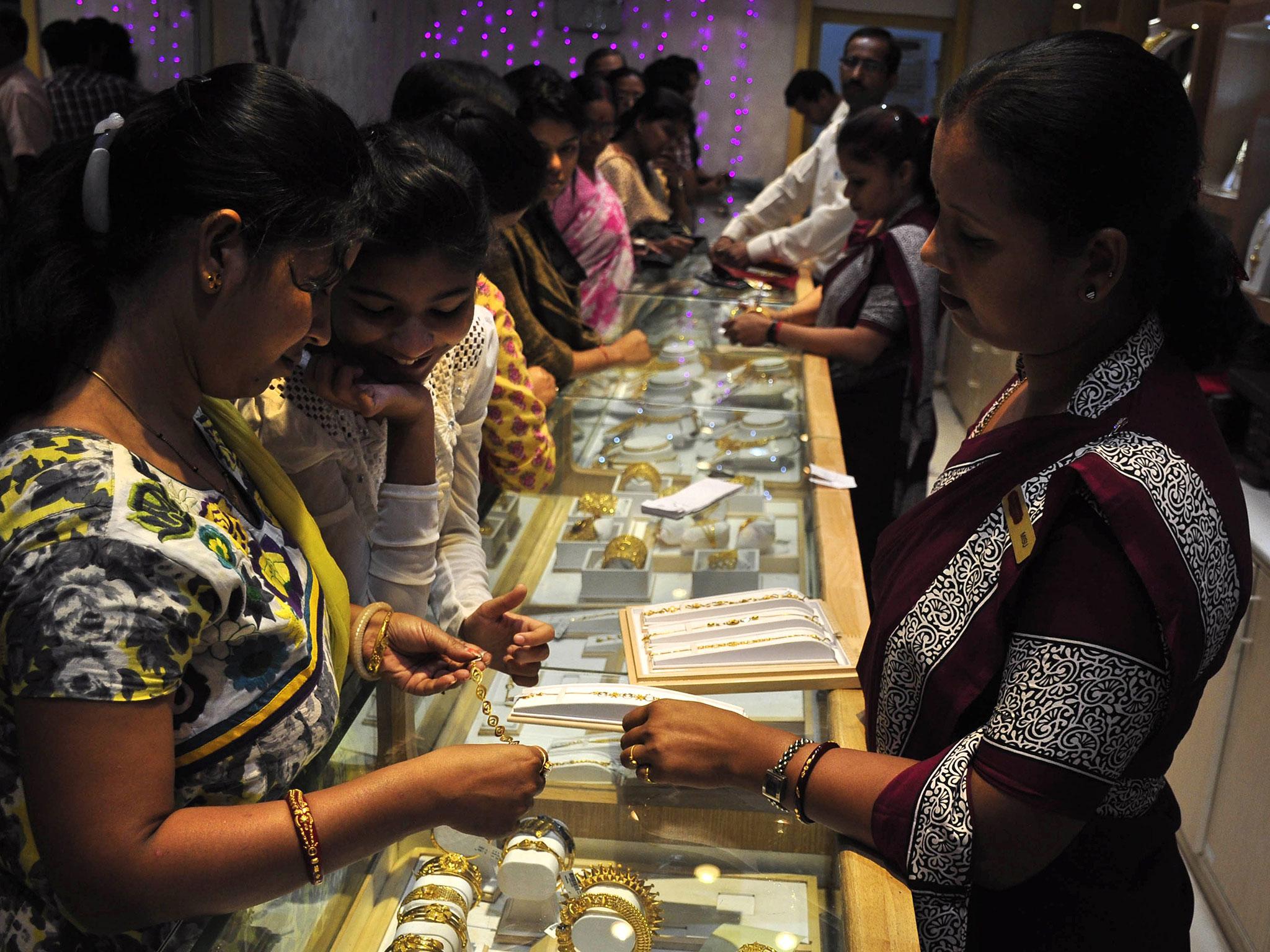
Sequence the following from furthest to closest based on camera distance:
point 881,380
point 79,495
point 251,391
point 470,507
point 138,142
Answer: point 881,380
point 470,507
point 251,391
point 138,142
point 79,495

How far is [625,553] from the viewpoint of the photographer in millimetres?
2010

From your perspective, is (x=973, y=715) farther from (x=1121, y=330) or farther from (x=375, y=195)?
(x=375, y=195)

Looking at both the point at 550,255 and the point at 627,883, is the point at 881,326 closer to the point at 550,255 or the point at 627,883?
Answer: the point at 550,255

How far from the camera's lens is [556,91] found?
2.84m

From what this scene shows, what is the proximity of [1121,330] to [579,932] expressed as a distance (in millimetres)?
848

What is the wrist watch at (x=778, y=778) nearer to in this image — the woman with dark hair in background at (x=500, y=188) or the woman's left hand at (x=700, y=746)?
the woman's left hand at (x=700, y=746)

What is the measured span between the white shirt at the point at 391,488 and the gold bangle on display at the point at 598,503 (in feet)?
1.68

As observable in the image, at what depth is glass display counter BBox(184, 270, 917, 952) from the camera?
113 centimetres

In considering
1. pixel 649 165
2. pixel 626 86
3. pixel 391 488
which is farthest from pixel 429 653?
pixel 626 86

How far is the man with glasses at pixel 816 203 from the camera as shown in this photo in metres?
4.97

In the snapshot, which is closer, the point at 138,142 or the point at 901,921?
the point at 138,142

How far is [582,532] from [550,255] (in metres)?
1.22

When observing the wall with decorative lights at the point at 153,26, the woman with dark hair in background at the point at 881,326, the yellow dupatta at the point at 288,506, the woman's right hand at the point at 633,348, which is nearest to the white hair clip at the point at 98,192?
the yellow dupatta at the point at 288,506

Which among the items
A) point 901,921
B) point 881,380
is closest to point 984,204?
point 901,921
